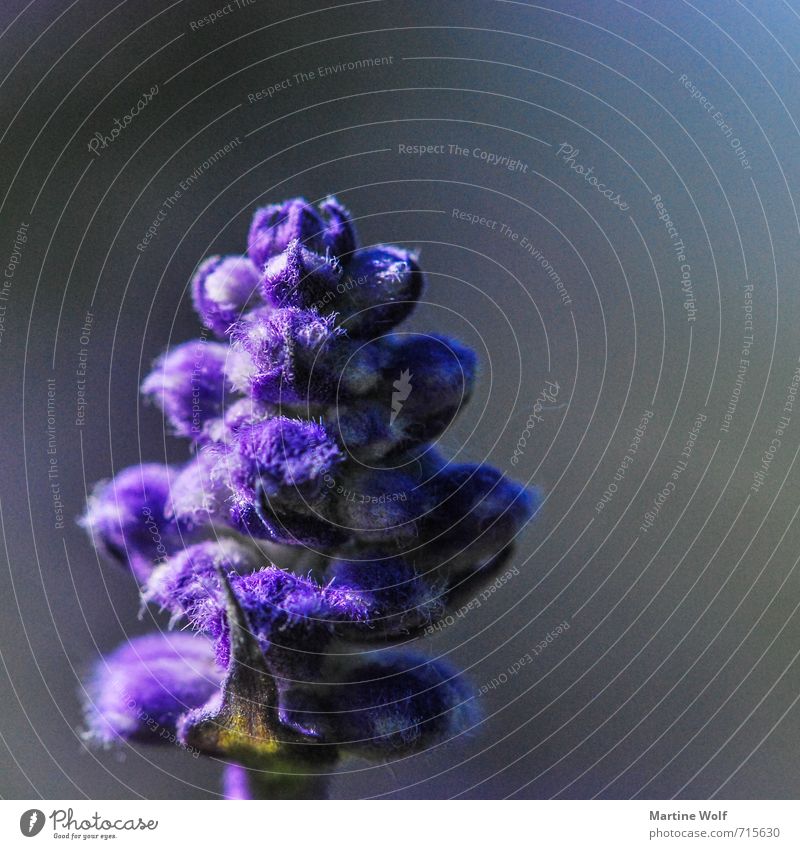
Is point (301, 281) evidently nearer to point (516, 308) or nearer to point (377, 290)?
point (377, 290)

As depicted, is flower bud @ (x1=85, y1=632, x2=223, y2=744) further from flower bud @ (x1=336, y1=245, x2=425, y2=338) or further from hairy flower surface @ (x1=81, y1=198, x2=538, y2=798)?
flower bud @ (x1=336, y1=245, x2=425, y2=338)

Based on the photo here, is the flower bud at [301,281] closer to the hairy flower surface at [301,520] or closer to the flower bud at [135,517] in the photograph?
the hairy flower surface at [301,520]

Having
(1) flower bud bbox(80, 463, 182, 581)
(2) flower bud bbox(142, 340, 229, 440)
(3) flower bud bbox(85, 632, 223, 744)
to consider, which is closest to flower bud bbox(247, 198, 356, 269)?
(2) flower bud bbox(142, 340, 229, 440)

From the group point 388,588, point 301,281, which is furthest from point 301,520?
point 301,281

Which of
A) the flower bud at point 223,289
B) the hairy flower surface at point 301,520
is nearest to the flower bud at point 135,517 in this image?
the hairy flower surface at point 301,520
